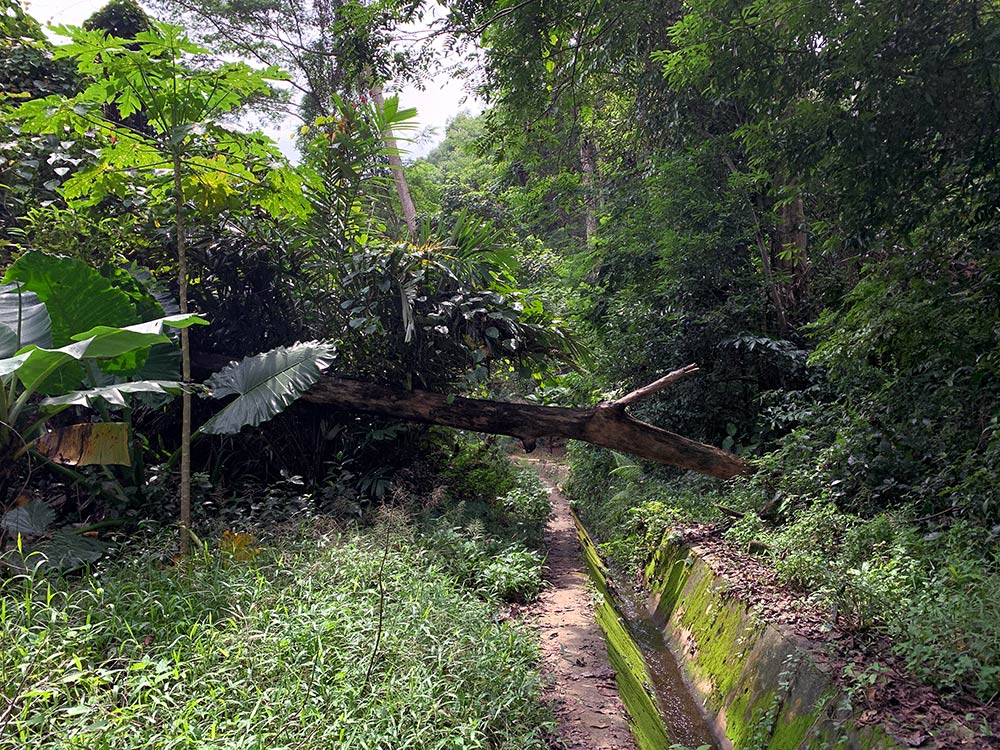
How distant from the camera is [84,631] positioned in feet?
10.6

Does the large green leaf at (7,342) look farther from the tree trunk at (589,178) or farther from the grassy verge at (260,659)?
the tree trunk at (589,178)

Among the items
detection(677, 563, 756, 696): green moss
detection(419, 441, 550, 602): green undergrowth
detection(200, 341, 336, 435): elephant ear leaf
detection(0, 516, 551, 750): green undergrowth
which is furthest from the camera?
detection(419, 441, 550, 602): green undergrowth

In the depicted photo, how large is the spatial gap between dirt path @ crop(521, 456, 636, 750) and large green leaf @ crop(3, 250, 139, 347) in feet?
13.2

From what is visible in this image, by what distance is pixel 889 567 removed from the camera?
3959 millimetres

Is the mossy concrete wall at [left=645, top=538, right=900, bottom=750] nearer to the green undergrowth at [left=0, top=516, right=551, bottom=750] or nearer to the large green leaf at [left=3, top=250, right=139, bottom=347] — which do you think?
the green undergrowth at [left=0, top=516, right=551, bottom=750]

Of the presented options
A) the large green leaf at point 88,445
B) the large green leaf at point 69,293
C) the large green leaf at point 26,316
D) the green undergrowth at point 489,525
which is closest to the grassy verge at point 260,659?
the large green leaf at point 88,445

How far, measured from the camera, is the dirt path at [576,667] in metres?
3.60

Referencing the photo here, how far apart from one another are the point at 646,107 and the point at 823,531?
6.74 m

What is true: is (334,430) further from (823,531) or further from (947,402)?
(947,402)

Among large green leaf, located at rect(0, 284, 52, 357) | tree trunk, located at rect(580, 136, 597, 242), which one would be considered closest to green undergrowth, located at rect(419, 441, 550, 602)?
large green leaf, located at rect(0, 284, 52, 357)

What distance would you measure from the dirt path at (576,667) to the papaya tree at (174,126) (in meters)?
2.68

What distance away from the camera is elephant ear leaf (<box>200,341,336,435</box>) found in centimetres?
501

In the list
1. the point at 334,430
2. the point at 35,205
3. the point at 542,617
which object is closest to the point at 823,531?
the point at 542,617

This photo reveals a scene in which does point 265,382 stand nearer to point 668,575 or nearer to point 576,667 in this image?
point 576,667
